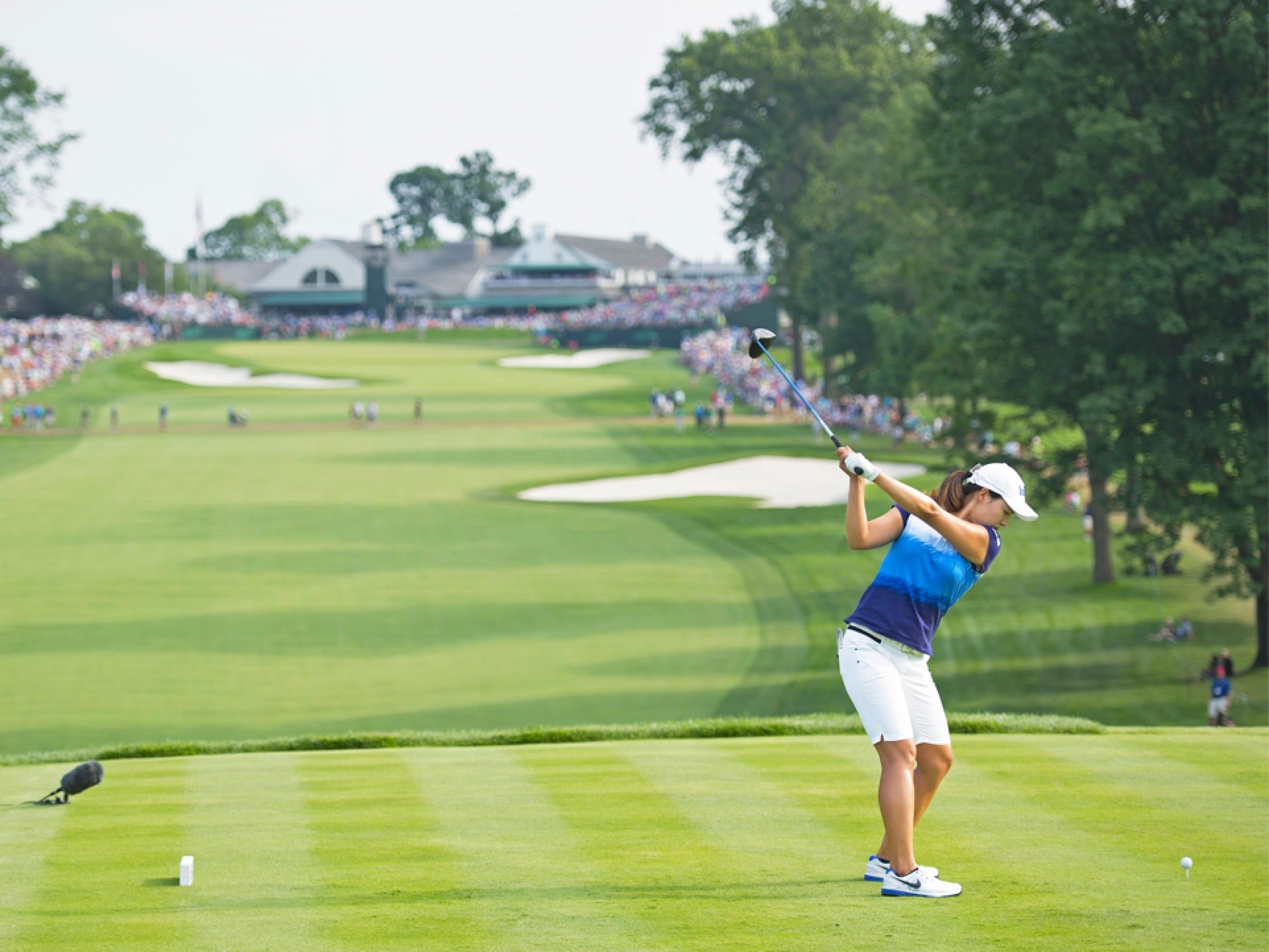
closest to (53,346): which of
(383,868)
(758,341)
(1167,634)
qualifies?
(1167,634)

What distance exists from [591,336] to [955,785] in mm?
105231

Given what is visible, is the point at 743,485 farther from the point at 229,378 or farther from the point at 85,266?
the point at 85,266

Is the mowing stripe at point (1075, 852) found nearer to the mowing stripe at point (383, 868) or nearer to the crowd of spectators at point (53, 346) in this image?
the mowing stripe at point (383, 868)

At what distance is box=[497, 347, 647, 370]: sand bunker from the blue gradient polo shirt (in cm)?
9569

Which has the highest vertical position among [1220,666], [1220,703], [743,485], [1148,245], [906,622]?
[1148,245]

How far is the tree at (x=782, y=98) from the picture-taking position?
7312 cm

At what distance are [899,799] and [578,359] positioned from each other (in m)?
102

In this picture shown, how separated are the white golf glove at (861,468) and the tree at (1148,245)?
1858cm

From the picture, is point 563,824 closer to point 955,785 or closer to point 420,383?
point 955,785

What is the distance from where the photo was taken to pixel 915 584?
7.94 metres

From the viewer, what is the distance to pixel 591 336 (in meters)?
115

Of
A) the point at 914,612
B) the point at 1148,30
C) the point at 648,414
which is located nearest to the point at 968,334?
the point at 1148,30

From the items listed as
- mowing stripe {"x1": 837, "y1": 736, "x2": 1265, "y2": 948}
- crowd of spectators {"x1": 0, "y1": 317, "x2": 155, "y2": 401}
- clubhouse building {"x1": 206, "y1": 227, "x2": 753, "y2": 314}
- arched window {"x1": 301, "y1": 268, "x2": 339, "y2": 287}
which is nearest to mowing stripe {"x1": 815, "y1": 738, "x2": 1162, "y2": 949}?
mowing stripe {"x1": 837, "y1": 736, "x2": 1265, "y2": 948}

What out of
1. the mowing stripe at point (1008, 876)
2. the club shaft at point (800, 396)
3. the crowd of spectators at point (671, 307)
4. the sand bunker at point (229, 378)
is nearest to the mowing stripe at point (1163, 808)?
the mowing stripe at point (1008, 876)
